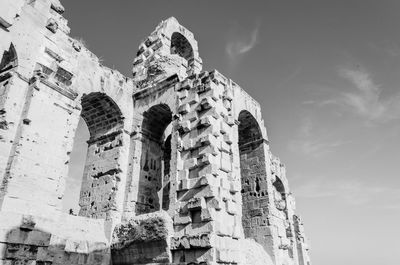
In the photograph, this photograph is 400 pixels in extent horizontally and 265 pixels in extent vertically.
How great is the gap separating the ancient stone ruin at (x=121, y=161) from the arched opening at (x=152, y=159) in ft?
0.11

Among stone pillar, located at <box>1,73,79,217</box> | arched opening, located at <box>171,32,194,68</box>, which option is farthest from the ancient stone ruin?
arched opening, located at <box>171,32,194,68</box>

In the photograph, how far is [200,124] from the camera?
773 cm

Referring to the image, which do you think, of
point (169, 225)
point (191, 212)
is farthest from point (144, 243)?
point (191, 212)

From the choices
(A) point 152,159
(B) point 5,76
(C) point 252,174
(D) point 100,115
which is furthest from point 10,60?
(C) point 252,174

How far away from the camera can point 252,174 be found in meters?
10.8

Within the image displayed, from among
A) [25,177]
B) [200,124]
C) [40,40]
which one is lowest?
[25,177]

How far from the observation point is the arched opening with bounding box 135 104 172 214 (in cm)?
908

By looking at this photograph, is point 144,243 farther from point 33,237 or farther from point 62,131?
point 62,131

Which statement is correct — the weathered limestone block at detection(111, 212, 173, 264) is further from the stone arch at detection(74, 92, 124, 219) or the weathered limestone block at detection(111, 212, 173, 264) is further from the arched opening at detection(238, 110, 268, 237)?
the arched opening at detection(238, 110, 268, 237)

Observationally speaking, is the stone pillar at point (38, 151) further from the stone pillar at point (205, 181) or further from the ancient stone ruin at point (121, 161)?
the stone pillar at point (205, 181)

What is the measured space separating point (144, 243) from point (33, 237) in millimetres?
2241

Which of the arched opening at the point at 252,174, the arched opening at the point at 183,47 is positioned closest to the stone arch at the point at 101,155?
the arched opening at the point at 252,174

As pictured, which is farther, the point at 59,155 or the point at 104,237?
the point at 104,237

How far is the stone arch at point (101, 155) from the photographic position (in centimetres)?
875
